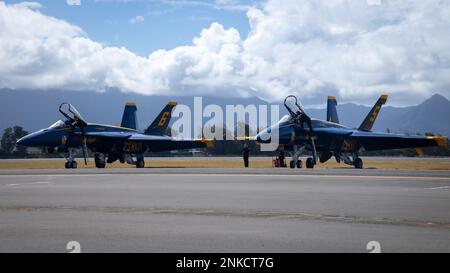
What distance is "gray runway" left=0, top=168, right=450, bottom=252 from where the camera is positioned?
360 inches

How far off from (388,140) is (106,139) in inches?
820

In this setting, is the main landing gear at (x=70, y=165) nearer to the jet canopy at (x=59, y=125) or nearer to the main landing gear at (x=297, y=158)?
the jet canopy at (x=59, y=125)

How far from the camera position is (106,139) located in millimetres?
48156

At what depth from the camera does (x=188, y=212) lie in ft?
44.5

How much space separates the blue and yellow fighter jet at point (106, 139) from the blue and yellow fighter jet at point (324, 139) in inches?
392

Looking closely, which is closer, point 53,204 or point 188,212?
point 188,212

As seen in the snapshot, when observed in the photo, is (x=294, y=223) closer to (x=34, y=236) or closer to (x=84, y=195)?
(x=34, y=236)

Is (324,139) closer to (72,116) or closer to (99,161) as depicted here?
(99,161)

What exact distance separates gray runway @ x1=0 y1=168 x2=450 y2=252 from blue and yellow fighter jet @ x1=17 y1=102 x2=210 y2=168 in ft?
83.2

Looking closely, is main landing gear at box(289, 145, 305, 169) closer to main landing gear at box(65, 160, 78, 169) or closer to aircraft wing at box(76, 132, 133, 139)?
aircraft wing at box(76, 132, 133, 139)

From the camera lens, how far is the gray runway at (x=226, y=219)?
915 cm

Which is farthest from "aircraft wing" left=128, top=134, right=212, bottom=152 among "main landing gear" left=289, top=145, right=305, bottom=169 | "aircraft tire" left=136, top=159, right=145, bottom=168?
"main landing gear" left=289, top=145, right=305, bottom=169
